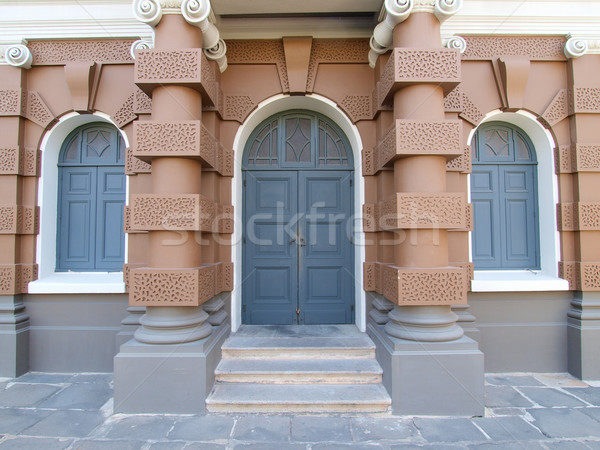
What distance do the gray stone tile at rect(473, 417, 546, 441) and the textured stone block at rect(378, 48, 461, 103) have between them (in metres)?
3.26

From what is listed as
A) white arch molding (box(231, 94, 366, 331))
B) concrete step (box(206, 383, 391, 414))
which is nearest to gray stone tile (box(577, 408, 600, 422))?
concrete step (box(206, 383, 391, 414))

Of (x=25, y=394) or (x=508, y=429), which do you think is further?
(x=25, y=394)

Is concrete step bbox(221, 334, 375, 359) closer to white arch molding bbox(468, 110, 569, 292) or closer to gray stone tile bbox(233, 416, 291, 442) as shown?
gray stone tile bbox(233, 416, 291, 442)

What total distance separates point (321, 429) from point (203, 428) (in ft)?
3.44

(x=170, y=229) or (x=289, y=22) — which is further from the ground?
(x=289, y=22)

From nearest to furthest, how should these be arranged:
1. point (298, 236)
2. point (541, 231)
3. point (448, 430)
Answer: point (448, 430) → point (541, 231) → point (298, 236)

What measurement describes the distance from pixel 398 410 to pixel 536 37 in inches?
190

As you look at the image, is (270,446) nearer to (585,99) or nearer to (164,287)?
(164,287)

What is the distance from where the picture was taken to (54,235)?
4629mm

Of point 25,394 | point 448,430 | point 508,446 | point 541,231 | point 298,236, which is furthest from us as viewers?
point 298,236

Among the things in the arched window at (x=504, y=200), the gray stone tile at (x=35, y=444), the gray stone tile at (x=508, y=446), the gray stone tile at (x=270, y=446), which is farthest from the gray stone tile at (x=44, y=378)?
the arched window at (x=504, y=200)

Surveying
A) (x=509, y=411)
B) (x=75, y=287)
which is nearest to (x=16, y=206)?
(x=75, y=287)

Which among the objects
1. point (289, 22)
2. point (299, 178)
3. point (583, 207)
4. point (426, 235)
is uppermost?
point (289, 22)

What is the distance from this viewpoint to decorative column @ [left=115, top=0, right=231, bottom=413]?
130 inches
